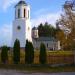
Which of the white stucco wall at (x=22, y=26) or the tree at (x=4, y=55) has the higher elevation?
the white stucco wall at (x=22, y=26)

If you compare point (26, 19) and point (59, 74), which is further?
point (26, 19)

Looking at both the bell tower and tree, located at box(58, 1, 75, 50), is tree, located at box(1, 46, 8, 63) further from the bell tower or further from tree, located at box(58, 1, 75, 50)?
the bell tower

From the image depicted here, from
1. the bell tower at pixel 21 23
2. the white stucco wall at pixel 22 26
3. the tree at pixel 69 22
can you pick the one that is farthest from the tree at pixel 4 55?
the white stucco wall at pixel 22 26

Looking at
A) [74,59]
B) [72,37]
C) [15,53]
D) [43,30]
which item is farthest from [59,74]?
[43,30]

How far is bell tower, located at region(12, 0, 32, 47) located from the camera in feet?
310

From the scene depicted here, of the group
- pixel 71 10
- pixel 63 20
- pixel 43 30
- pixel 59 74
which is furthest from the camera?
pixel 43 30

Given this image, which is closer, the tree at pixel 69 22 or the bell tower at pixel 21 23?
the tree at pixel 69 22

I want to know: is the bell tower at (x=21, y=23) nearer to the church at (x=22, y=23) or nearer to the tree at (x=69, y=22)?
the church at (x=22, y=23)

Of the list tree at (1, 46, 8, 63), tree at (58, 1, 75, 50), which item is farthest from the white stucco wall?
tree at (1, 46, 8, 63)

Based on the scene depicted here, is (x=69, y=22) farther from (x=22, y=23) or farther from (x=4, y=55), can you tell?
(x=22, y=23)

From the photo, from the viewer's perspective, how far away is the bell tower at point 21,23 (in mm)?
94369

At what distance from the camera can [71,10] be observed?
44750 mm

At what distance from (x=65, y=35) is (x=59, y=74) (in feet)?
80.2

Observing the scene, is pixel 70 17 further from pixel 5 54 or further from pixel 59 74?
pixel 59 74
